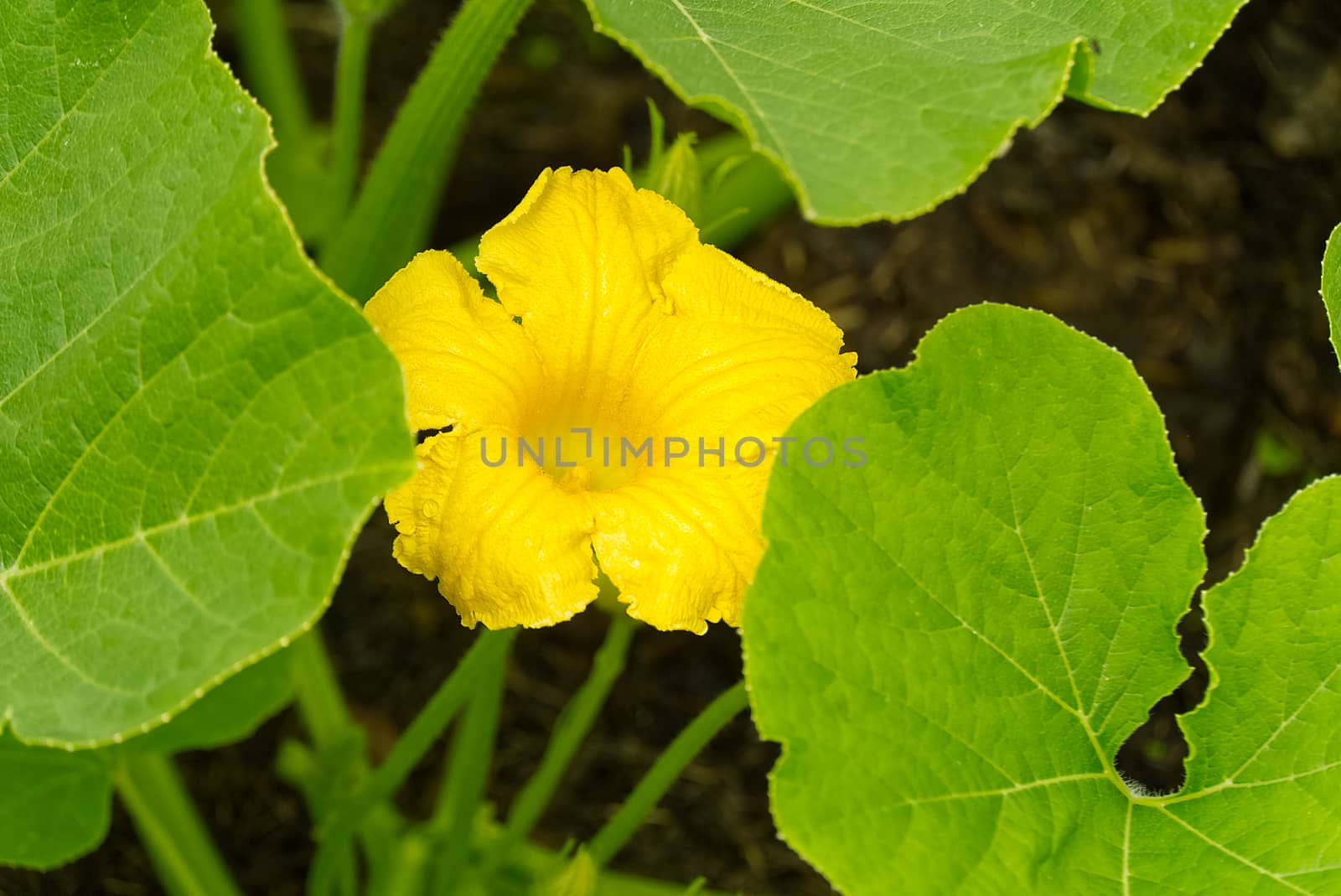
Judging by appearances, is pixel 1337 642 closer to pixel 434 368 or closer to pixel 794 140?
pixel 794 140

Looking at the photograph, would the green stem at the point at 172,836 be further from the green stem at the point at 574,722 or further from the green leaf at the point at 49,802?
the green stem at the point at 574,722

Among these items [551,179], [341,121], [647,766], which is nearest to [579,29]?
[341,121]

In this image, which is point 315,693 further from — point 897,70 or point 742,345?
point 897,70

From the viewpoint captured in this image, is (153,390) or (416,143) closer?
(153,390)

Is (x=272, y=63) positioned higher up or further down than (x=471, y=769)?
higher up

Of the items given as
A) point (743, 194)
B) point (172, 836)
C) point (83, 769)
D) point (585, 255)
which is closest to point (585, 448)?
point (585, 255)

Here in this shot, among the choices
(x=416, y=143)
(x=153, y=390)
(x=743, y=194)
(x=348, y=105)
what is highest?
(x=153, y=390)

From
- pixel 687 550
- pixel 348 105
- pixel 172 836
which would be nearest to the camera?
pixel 687 550
